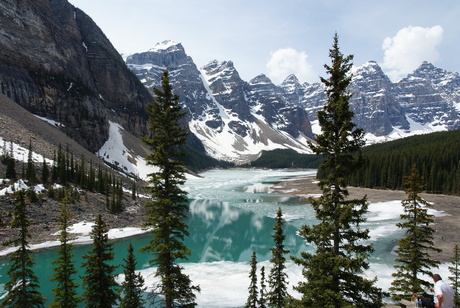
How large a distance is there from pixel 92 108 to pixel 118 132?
56.6 ft

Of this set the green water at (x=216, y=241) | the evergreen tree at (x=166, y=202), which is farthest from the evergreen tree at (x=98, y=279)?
the green water at (x=216, y=241)

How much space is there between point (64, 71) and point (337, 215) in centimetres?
13392

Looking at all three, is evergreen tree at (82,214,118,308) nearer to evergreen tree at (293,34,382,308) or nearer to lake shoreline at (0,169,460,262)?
evergreen tree at (293,34,382,308)

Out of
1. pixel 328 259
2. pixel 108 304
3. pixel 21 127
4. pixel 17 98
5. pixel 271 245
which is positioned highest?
pixel 17 98

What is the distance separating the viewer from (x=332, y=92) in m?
12.1

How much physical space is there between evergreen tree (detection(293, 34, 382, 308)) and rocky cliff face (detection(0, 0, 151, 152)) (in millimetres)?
106802

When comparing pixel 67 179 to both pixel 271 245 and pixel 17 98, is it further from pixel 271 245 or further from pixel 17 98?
pixel 17 98

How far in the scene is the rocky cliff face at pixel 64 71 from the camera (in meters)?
94.8

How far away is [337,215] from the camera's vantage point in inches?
444

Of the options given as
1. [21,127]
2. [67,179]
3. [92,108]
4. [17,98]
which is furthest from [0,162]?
[92,108]

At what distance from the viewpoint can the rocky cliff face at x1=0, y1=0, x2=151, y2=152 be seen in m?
94.8

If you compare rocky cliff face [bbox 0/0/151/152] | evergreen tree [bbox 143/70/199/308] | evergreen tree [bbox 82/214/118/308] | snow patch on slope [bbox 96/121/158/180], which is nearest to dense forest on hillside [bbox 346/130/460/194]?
evergreen tree [bbox 143/70/199/308]

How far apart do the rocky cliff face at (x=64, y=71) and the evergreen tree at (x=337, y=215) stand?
106802mm

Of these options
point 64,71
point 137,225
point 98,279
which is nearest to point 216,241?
point 137,225
